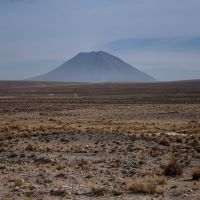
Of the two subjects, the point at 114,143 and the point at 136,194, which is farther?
the point at 114,143

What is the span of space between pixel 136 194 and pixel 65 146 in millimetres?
11435

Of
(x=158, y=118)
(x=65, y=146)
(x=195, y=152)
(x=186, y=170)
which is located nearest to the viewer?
(x=186, y=170)

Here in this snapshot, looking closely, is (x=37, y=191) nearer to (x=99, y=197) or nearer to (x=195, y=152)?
(x=99, y=197)

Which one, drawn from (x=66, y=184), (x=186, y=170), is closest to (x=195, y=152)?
(x=186, y=170)

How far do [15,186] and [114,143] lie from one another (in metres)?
11.6

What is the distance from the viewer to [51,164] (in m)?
18.5

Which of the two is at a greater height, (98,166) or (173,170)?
(173,170)

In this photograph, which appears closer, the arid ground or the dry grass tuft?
the arid ground

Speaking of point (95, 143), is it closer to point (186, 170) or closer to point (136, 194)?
point (186, 170)

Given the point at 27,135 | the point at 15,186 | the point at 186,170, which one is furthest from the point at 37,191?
the point at 27,135

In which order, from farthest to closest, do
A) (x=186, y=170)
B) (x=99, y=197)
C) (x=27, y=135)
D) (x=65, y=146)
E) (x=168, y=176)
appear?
(x=27, y=135) → (x=65, y=146) → (x=186, y=170) → (x=168, y=176) → (x=99, y=197)

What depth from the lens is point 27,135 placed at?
2897 cm

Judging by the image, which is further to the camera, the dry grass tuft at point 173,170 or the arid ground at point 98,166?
the dry grass tuft at point 173,170

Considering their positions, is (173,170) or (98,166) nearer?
(173,170)
